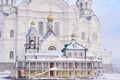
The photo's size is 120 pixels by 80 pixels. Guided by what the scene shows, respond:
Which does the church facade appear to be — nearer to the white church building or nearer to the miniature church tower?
the white church building

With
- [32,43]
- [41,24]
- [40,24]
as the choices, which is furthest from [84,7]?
[32,43]

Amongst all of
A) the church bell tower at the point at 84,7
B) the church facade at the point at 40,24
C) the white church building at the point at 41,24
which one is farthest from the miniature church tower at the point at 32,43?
the church bell tower at the point at 84,7

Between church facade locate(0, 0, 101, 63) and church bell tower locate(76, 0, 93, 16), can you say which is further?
church bell tower locate(76, 0, 93, 16)

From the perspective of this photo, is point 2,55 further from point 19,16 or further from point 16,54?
point 19,16

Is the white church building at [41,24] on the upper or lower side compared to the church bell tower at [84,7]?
lower

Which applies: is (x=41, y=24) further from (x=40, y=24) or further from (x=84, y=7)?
(x=84, y=7)

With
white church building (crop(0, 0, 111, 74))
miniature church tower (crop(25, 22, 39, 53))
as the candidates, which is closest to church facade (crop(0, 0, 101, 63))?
white church building (crop(0, 0, 111, 74))

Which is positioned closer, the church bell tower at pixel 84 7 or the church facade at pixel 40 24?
the church facade at pixel 40 24

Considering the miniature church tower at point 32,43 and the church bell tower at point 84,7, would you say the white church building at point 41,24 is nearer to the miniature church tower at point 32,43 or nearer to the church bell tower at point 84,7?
the church bell tower at point 84,7

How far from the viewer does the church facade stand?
200ft

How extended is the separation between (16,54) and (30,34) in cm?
884

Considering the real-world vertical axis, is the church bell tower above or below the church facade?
above

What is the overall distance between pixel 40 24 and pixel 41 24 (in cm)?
16

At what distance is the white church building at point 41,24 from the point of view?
61062mm
